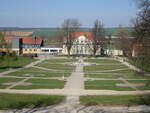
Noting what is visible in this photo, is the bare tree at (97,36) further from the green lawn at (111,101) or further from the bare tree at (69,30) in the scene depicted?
the green lawn at (111,101)

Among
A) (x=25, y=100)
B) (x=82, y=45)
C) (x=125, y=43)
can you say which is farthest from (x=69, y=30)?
(x=25, y=100)

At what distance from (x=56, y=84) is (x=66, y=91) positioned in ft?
15.6

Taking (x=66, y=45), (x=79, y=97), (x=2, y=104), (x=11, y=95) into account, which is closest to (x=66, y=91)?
(x=79, y=97)

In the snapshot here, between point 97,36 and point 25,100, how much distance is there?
65.5 metres

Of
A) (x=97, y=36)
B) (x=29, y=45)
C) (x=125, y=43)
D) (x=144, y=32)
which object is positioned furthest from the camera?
(x=29, y=45)

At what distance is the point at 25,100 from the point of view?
899 inches

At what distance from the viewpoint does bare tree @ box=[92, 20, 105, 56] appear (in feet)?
280

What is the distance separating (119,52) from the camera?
95.6 m

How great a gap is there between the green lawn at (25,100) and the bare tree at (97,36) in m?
61.0

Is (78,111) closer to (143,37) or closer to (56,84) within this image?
(143,37)

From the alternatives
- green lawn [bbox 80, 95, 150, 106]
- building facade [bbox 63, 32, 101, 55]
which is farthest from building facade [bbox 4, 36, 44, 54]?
green lawn [bbox 80, 95, 150, 106]

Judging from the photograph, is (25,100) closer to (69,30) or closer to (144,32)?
(144,32)

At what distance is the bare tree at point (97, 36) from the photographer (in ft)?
280

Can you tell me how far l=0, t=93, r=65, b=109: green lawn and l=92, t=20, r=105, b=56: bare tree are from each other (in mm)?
60998
